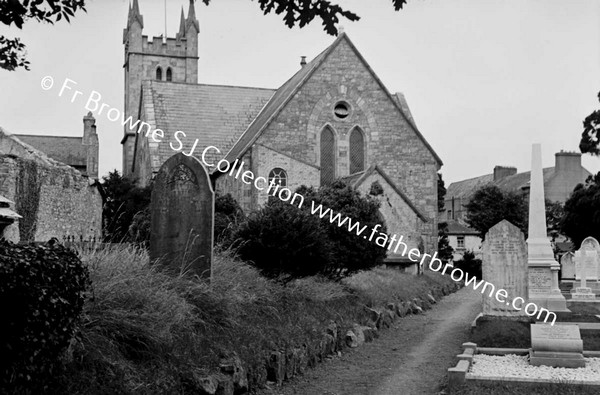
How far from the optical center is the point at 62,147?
65.1 metres

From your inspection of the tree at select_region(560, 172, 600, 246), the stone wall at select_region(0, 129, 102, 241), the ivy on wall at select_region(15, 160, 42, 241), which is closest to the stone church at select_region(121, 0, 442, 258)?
the stone wall at select_region(0, 129, 102, 241)

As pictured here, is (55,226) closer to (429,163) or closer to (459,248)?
(429,163)

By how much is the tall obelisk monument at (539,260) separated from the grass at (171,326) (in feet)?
26.8

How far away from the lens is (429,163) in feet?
118

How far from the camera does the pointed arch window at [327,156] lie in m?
34.5

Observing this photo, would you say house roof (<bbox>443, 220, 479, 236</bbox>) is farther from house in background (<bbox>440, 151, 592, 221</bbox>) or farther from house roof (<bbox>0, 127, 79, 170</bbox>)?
house roof (<bbox>0, 127, 79, 170</bbox>)

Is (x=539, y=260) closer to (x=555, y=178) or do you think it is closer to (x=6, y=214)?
(x=6, y=214)

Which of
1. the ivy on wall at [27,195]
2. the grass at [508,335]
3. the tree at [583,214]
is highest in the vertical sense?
the tree at [583,214]

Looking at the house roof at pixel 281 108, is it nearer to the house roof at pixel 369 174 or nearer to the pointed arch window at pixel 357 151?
the pointed arch window at pixel 357 151

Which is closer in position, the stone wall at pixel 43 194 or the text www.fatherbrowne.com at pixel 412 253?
the text www.fatherbrowne.com at pixel 412 253

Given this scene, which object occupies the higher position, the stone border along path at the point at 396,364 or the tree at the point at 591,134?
the tree at the point at 591,134

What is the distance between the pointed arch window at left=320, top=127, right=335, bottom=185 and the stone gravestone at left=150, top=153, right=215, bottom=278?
23.4 metres

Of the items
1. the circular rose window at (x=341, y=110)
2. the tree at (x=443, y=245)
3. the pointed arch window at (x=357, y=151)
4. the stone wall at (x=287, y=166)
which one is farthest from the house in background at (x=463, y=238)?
the stone wall at (x=287, y=166)

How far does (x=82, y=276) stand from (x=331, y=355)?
24.6 feet
